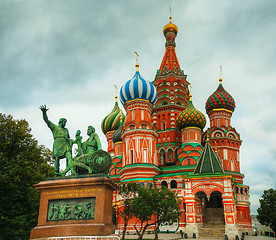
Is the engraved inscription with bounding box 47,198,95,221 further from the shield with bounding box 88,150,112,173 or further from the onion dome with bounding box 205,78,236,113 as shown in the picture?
the onion dome with bounding box 205,78,236,113

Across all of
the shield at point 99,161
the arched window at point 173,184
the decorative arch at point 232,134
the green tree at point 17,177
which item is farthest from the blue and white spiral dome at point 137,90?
the shield at point 99,161

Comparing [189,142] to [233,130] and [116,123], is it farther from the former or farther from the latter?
[116,123]

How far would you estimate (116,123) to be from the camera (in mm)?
49906

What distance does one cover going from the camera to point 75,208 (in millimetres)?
14391

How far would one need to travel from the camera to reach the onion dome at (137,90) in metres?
36.8

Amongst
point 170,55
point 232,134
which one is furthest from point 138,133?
point 170,55

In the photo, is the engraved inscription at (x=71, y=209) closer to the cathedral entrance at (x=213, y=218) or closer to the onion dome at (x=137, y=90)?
the cathedral entrance at (x=213, y=218)

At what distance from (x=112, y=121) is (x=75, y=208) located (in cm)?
3595

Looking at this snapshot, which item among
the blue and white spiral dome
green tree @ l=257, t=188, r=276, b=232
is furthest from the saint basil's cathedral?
green tree @ l=257, t=188, r=276, b=232

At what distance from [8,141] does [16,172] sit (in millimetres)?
2470

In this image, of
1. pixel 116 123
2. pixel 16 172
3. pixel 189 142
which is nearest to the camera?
pixel 16 172

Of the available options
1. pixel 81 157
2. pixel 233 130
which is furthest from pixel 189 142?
pixel 81 157

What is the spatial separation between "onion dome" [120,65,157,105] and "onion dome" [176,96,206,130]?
429 cm

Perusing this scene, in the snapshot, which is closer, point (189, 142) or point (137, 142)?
point (137, 142)
